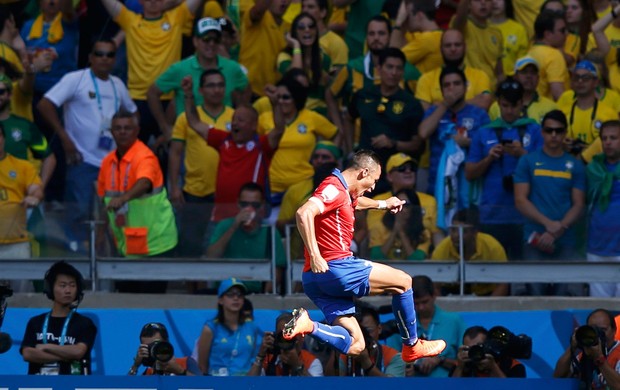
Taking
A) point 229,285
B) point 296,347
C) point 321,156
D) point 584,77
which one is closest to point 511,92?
point 584,77

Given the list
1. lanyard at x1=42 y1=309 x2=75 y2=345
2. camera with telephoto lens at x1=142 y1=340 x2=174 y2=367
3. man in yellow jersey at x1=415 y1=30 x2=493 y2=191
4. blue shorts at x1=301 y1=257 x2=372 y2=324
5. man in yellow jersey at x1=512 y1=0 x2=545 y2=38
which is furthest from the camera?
man in yellow jersey at x1=512 y1=0 x2=545 y2=38

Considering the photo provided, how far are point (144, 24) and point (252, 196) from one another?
3.17 meters

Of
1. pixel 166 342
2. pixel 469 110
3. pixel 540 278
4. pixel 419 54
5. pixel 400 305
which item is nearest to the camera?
pixel 400 305

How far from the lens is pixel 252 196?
14.7 meters

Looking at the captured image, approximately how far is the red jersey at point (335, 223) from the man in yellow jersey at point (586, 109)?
4935 millimetres

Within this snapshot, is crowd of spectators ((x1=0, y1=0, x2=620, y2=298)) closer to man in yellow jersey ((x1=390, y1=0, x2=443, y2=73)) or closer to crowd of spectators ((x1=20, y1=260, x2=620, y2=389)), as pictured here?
man in yellow jersey ((x1=390, y1=0, x2=443, y2=73))

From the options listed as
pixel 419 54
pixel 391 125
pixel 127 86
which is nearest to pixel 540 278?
pixel 391 125

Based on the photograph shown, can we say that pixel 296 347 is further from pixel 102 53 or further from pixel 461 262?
pixel 102 53

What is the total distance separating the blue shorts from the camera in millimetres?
10961

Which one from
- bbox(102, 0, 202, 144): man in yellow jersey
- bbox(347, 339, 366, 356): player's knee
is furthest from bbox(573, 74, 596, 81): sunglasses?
bbox(347, 339, 366, 356): player's knee

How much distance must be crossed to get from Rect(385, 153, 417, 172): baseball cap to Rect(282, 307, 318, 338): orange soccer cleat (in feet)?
13.1

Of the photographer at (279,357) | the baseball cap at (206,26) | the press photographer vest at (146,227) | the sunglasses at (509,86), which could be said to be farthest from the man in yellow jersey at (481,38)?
the photographer at (279,357)

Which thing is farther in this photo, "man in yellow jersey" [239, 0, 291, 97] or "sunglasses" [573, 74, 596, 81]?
"man in yellow jersey" [239, 0, 291, 97]

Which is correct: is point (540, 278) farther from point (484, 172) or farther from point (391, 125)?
point (391, 125)
